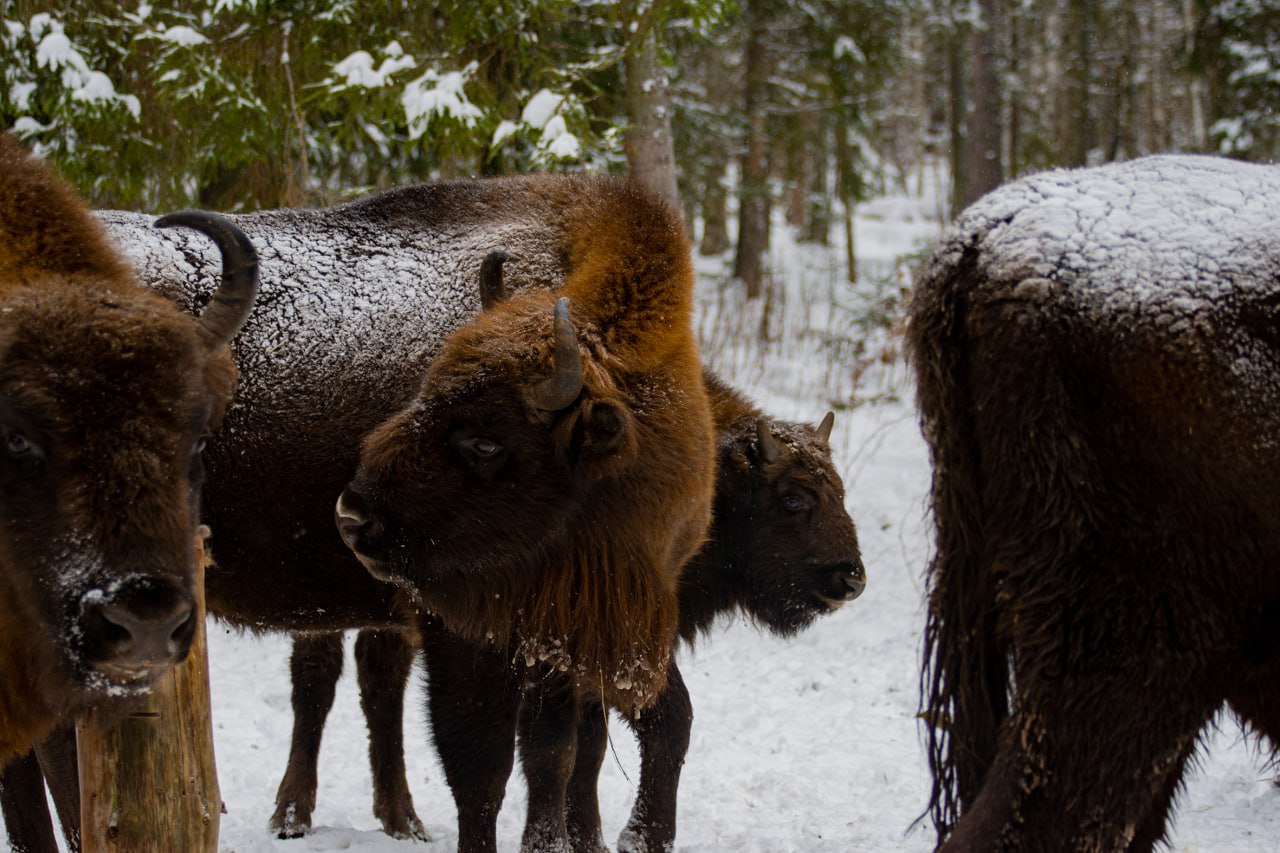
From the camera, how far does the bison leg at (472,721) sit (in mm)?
4547

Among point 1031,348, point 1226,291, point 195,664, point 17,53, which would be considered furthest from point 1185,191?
point 17,53

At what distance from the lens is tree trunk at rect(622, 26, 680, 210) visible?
9789 mm

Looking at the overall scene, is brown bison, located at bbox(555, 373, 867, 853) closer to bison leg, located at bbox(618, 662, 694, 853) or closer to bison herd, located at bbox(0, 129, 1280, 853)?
bison herd, located at bbox(0, 129, 1280, 853)

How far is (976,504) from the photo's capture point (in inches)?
124

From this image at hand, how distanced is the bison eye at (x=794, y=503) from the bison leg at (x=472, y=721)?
2235 mm

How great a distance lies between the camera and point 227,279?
363 centimetres

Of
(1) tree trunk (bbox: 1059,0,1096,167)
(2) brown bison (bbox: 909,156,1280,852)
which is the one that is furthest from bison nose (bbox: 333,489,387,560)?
(1) tree trunk (bbox: 1059,0,1096,167)

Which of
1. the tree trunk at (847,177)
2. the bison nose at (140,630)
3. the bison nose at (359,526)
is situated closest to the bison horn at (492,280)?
the bison nose at (359,526)

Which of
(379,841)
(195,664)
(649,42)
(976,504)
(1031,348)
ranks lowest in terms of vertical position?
(379,841)

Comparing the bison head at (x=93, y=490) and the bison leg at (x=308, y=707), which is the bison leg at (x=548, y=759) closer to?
the bison leg at (x=308, y=707)

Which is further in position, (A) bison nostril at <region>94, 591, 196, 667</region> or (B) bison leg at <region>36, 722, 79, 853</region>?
(B) bison leg at <region>36, 722, 79, 853</region>

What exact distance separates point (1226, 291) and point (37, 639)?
3231 millimetres

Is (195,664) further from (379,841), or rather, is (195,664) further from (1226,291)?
(1226,291)

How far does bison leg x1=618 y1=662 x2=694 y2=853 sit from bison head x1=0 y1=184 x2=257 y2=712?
2598mm
